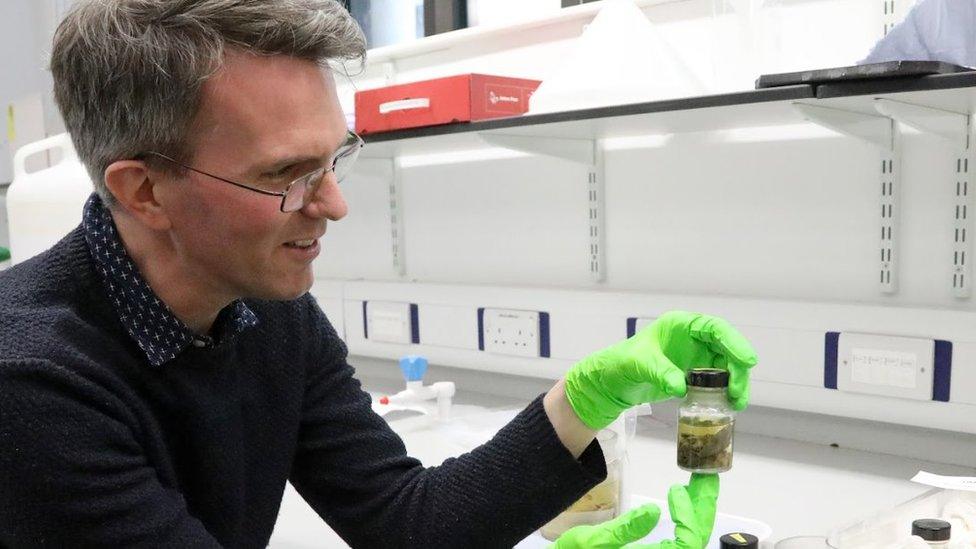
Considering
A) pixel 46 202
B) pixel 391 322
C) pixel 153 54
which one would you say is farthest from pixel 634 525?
pixel 46 202

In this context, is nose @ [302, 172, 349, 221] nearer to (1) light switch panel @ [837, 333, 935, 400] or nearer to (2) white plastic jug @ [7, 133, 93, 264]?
(1) light switch panel @ [837, 333, 935, 400]

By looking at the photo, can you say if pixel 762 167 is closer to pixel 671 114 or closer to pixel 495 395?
pixel 671 114

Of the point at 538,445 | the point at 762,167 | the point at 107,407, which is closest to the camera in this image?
the point at 107,407

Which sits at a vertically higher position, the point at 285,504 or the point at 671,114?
the point at 671,114

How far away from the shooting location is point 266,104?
0.81m

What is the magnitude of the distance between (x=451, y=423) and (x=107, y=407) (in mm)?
885

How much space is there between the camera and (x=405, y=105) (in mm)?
1571

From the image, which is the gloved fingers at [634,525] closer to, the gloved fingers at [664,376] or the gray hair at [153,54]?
the gloved fingers at [664,376]

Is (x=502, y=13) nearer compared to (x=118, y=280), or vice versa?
(x=118, y=280)

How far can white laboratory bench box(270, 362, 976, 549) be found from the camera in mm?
1137

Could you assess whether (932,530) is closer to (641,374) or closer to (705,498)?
(705,498)

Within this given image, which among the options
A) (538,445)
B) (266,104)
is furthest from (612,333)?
(266,104)

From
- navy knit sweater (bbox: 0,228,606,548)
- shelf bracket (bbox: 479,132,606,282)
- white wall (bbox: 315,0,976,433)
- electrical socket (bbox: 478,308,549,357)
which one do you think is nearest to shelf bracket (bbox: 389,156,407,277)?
white wall (bbox: 315,0,976,433)

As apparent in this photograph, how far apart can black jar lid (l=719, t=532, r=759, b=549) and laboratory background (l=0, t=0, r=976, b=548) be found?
0.12 meters
